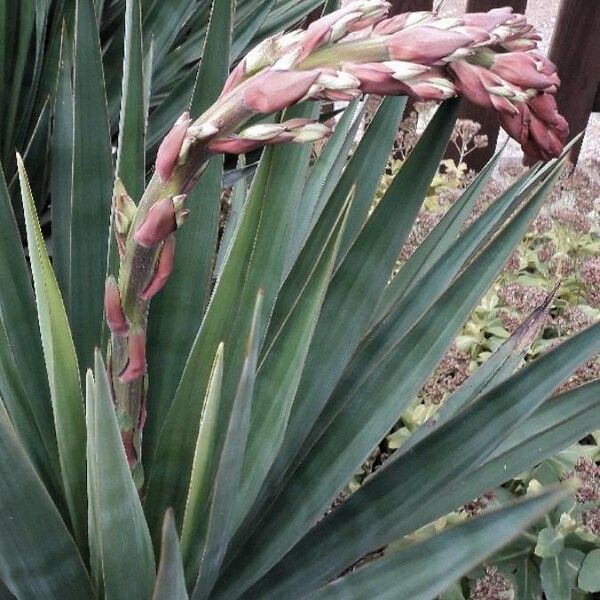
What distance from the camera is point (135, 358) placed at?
581 mm

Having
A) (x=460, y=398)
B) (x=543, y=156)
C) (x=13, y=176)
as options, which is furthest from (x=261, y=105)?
(x=13, y=176)

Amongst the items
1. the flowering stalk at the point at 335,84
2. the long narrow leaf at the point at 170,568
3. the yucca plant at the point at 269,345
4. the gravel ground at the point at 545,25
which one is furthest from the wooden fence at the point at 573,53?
the long narrow leaf at the point at 170,568

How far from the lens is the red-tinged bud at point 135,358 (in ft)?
1.88

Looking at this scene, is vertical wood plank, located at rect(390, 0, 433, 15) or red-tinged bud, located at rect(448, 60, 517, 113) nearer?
red-tinged bud, located at rect(448, 60, 517, 113)

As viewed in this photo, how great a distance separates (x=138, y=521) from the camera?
60 centimetres

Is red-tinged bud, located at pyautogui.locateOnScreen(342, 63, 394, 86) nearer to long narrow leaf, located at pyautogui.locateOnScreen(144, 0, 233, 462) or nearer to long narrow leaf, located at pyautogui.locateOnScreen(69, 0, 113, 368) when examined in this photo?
long narrow leaf, located at pyautogui.locateOnScreen(144, 0, 233, 462)

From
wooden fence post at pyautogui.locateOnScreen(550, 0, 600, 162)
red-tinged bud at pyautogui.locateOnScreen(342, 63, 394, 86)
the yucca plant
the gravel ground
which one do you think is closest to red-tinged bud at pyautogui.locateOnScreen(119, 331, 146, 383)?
the yucca plant

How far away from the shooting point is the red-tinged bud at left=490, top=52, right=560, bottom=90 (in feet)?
1.63

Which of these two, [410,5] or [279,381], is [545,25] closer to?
[410,5]

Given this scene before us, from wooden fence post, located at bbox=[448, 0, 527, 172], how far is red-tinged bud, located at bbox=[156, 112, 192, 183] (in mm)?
1993

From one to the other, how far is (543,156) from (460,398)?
0.44 m

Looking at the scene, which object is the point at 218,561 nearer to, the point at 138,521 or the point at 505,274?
the point at 138,521

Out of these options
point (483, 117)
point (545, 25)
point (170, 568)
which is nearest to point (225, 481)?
point (170, 568)

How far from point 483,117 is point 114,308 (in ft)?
7.07
